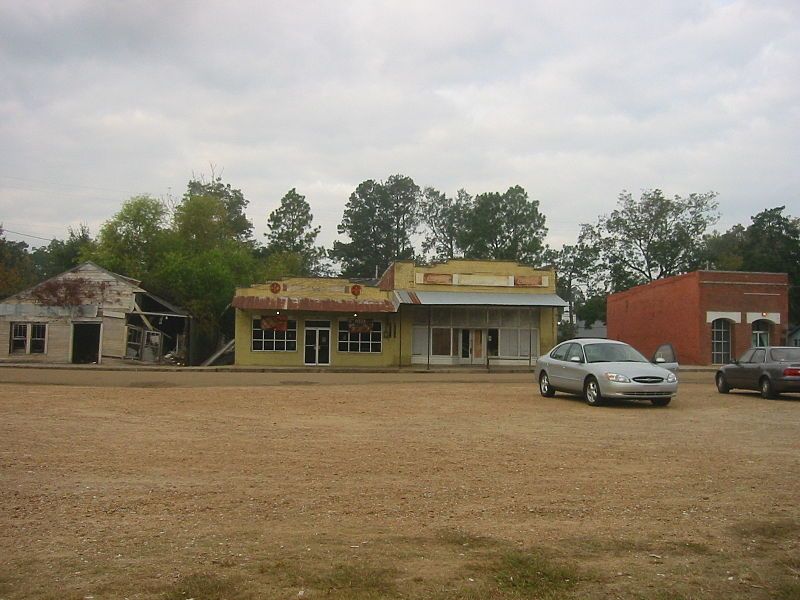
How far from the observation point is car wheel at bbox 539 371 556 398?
61.0 feet

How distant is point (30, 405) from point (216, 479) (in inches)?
344

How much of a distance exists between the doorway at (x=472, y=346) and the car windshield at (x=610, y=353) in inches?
922

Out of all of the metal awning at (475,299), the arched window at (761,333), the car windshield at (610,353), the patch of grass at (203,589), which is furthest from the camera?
the arched window at (761,333)

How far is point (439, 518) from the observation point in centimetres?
651

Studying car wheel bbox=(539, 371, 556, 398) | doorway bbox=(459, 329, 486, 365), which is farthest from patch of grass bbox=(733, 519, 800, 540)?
doorway bbox=(459, 329, 486, 365)

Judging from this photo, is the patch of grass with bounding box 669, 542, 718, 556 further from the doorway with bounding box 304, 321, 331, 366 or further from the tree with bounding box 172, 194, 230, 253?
the tree with bounding box 172, 194, 230, 253

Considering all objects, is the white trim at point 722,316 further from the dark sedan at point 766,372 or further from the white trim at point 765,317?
the dark sedan at point 766,372

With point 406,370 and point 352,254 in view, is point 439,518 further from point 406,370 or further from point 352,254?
point 352,254

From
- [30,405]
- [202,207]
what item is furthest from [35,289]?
[30,405]

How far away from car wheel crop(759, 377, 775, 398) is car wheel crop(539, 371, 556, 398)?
16.6 feet

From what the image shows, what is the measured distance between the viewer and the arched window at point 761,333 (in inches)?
1721

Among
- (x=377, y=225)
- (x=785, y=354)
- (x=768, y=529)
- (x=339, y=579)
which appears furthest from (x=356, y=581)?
(x=377, y=225)

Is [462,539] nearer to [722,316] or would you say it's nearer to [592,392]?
[592,392]

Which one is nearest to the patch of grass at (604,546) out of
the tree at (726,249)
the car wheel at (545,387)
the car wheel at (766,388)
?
the car wheel at (545,387)
